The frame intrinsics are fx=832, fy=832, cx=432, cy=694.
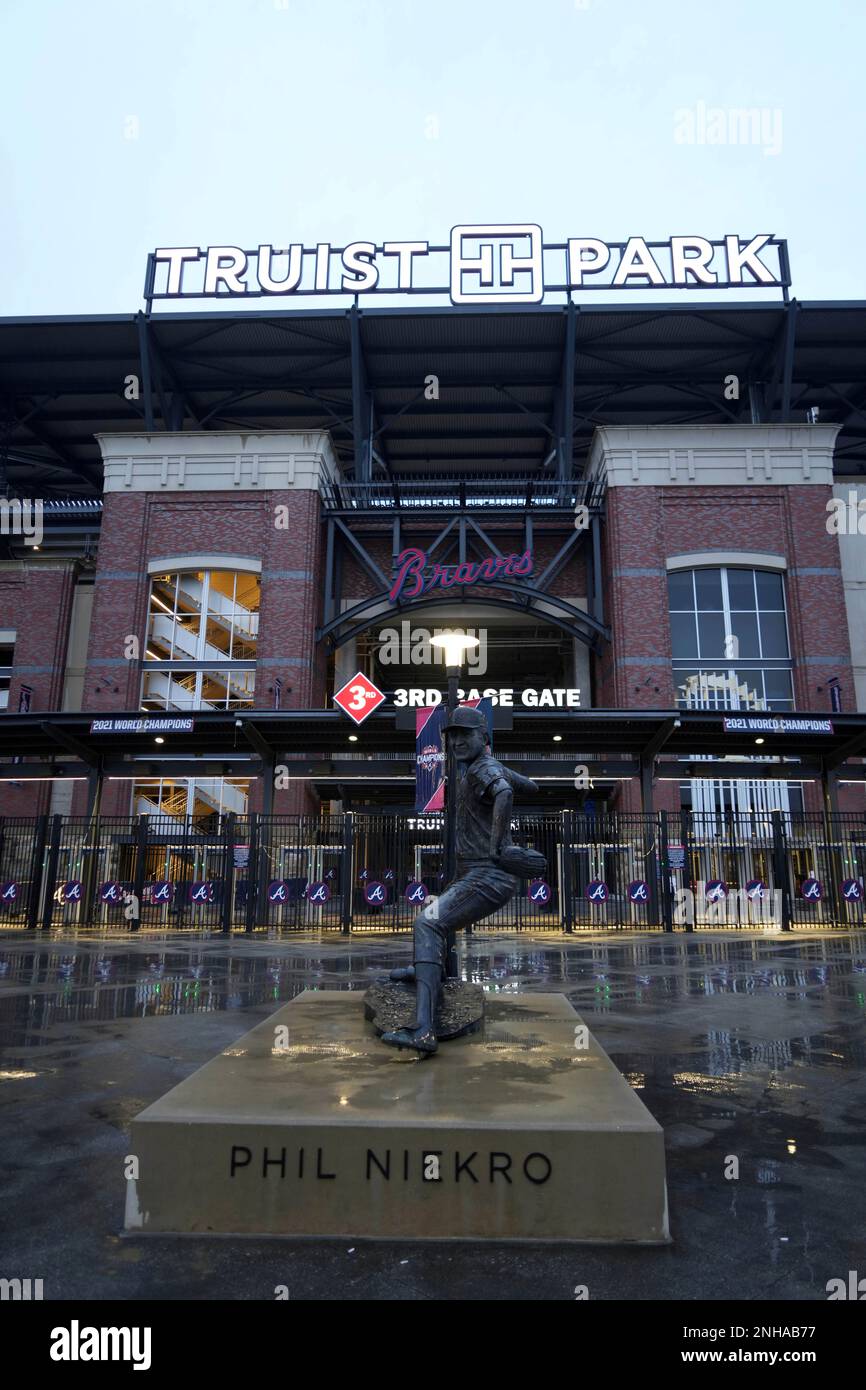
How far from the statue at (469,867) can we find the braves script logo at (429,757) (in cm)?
1046

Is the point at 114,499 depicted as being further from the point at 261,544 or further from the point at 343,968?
the point at 343,968

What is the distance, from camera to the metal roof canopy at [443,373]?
105ft

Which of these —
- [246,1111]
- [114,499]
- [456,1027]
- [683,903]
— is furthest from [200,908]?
[114,499]

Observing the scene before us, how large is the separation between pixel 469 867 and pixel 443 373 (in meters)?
32.1

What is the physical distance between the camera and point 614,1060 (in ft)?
21.2

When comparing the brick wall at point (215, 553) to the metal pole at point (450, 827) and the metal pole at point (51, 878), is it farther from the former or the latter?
the metal pole at point (450, 827)

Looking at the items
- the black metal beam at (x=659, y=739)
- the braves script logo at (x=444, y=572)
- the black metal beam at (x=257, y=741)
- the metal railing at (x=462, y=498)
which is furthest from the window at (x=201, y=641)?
the black metal beam at (x=659, y=739)

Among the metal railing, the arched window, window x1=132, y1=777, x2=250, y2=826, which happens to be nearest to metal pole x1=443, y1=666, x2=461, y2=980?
window x1=132, y1=777, x2=250, y2=826

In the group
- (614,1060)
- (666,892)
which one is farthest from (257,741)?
(614,1060)

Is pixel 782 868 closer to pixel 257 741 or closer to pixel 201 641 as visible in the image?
pixel 257 741

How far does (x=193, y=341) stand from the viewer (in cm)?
3284
